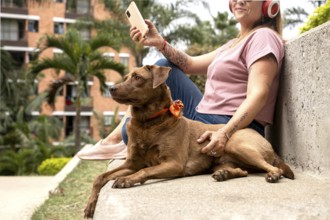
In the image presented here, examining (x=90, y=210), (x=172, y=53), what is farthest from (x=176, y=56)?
(x=90, y=210)

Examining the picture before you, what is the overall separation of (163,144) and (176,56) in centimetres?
134

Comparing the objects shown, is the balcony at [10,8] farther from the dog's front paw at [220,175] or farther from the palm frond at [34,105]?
the dog's front paw at [220,175]

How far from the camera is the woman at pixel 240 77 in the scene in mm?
3422

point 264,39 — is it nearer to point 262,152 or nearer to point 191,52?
point 262,152

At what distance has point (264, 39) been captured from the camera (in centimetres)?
359

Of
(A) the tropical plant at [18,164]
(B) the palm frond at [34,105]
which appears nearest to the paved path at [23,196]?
(A) the tropical plant at [18,164]

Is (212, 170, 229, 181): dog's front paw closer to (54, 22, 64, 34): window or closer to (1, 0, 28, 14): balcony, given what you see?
(1, 0, 28, 14): balcony

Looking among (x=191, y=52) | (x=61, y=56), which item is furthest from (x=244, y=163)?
(x=61, y=56)

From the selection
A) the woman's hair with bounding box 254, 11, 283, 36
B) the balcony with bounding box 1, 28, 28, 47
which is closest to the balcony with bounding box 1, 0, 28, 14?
the balcony with bounding box 1, 28, 28, 47

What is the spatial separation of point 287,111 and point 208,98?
587 mm

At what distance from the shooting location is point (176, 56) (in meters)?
4.36

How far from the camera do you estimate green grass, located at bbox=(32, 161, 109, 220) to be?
539cm

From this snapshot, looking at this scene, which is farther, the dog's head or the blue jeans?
the blue jeans

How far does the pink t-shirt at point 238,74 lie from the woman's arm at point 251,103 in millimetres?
64
